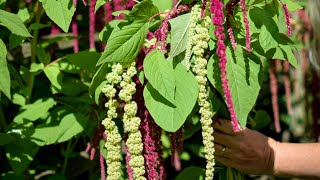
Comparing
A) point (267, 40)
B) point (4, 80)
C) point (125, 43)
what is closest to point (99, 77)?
point (125, 43)

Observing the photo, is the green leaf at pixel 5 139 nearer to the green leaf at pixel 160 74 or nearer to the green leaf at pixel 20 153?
the green leaf at pixel 20 153

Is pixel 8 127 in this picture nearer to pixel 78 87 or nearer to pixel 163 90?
pixel 78 87

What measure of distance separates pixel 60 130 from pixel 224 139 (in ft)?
1.66

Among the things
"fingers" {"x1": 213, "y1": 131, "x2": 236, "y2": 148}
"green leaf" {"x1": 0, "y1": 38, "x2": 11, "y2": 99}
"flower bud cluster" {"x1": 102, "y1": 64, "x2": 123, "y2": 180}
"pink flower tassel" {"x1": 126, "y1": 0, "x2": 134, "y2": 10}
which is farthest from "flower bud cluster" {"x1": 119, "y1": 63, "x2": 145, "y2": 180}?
"fingers" {"x1": 213, "y1": 131, "x2": 236, "y2": 148}

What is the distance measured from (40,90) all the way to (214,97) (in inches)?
35.4

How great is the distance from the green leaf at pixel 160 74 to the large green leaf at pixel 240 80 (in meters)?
0.11

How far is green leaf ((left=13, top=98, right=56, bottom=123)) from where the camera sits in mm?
1792

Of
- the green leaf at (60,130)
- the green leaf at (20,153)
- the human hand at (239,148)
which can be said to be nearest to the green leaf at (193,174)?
the human hand at (239,148)

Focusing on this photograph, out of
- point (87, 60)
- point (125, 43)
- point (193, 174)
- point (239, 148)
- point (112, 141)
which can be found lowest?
point (193, 174)

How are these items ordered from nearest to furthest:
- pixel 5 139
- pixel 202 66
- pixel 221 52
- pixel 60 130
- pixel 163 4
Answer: pixel 221 52, pixel 202 66, pixel 163 4, pixel 5 139, pixel 60 130

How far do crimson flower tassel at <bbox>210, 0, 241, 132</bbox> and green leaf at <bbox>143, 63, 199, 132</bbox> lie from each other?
191 mm

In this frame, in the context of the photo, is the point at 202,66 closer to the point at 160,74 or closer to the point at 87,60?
the point at 160,74

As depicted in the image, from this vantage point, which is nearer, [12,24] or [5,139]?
[12,24]

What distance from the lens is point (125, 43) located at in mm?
1269
